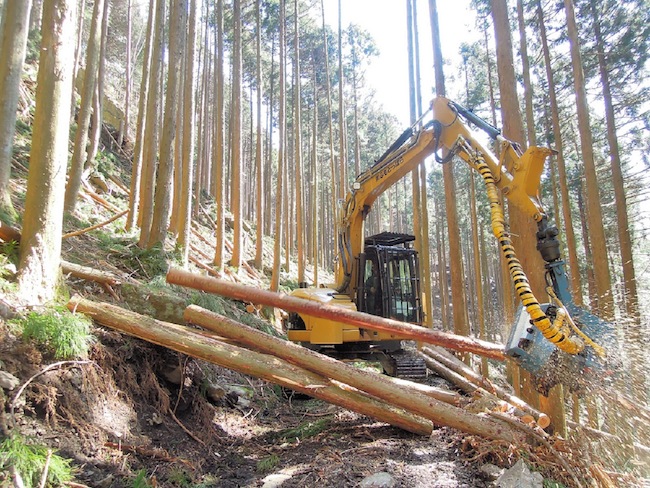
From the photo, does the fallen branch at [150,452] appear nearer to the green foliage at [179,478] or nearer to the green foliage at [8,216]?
the green foliage at [179,478]

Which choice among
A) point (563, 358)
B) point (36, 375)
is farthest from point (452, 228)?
point (36, 375)

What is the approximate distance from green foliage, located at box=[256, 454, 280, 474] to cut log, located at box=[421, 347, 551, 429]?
7.97ft

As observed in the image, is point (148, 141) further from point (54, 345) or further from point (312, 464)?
point (312, 464)

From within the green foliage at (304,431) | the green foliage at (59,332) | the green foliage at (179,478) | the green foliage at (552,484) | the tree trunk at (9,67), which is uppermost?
the tree trunk at (9,67)

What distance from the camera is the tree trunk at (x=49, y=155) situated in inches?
151

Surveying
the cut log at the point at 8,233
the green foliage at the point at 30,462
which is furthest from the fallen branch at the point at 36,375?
the cut log at the point at 8,233

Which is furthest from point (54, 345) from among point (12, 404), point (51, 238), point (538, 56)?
point (538, 56)

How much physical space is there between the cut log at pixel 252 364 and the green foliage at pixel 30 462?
1.55m

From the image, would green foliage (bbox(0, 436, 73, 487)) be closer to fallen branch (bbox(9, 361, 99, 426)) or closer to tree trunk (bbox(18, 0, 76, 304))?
fallen branch (bbox(9, 361, 99, 426))

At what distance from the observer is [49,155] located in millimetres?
3953

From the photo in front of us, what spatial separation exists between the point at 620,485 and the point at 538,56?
1508 cm

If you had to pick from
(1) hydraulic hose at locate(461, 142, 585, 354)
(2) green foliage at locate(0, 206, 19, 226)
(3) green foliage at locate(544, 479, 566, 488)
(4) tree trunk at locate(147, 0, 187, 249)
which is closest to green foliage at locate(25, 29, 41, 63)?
(4) tree trunk at locate(147, 0, 187, 249)

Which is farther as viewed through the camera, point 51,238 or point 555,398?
point 555,398

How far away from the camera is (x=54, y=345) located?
3.41 m
